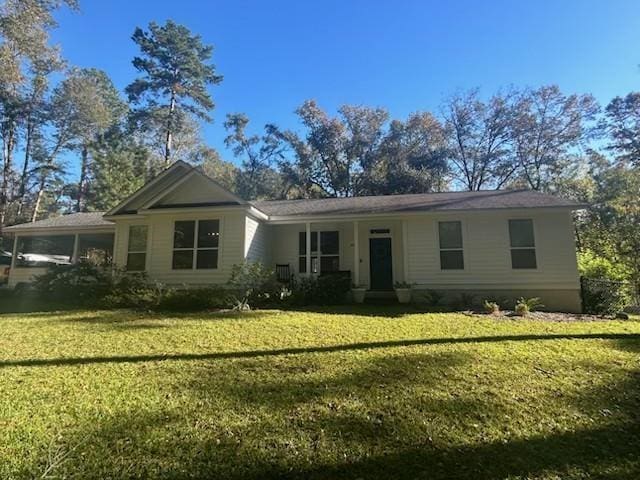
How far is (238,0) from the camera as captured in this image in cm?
1186

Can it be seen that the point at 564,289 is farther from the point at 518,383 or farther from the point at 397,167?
the point at 397,167

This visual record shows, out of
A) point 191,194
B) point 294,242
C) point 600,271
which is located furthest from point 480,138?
point 191,194

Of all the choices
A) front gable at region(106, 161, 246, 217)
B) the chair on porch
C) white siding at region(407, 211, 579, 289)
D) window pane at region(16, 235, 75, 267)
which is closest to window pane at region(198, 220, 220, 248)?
front gable at region(106, 161, 246, 217)

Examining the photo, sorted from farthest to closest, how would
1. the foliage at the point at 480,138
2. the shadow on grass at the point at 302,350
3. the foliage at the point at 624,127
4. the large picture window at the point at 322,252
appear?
the foliage at the point at 480,138
the foliage at the point at 624,127
the large picture window at the point at 322,252
the shadow on grass at the point at 302,350

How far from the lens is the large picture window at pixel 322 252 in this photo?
43.8 feet

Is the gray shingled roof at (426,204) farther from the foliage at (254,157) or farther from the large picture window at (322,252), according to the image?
the foliage at (254,157)

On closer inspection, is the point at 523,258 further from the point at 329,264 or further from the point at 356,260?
the point at 329,264

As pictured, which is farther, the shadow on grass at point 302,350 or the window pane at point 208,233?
the window pane at point 208,233

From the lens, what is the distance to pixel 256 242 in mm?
12594

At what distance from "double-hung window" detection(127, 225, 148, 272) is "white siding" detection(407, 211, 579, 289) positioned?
9610 mm

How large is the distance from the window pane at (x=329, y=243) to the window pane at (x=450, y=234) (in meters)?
3.74

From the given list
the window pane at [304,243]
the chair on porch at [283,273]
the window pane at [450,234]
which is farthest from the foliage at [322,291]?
the window pane at [450,234]

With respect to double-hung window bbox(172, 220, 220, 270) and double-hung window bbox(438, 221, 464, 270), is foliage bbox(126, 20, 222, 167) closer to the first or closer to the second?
double-hung window bbox(172, 220, 220, 270)

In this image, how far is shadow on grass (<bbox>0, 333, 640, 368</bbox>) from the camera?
5203 millimetres
